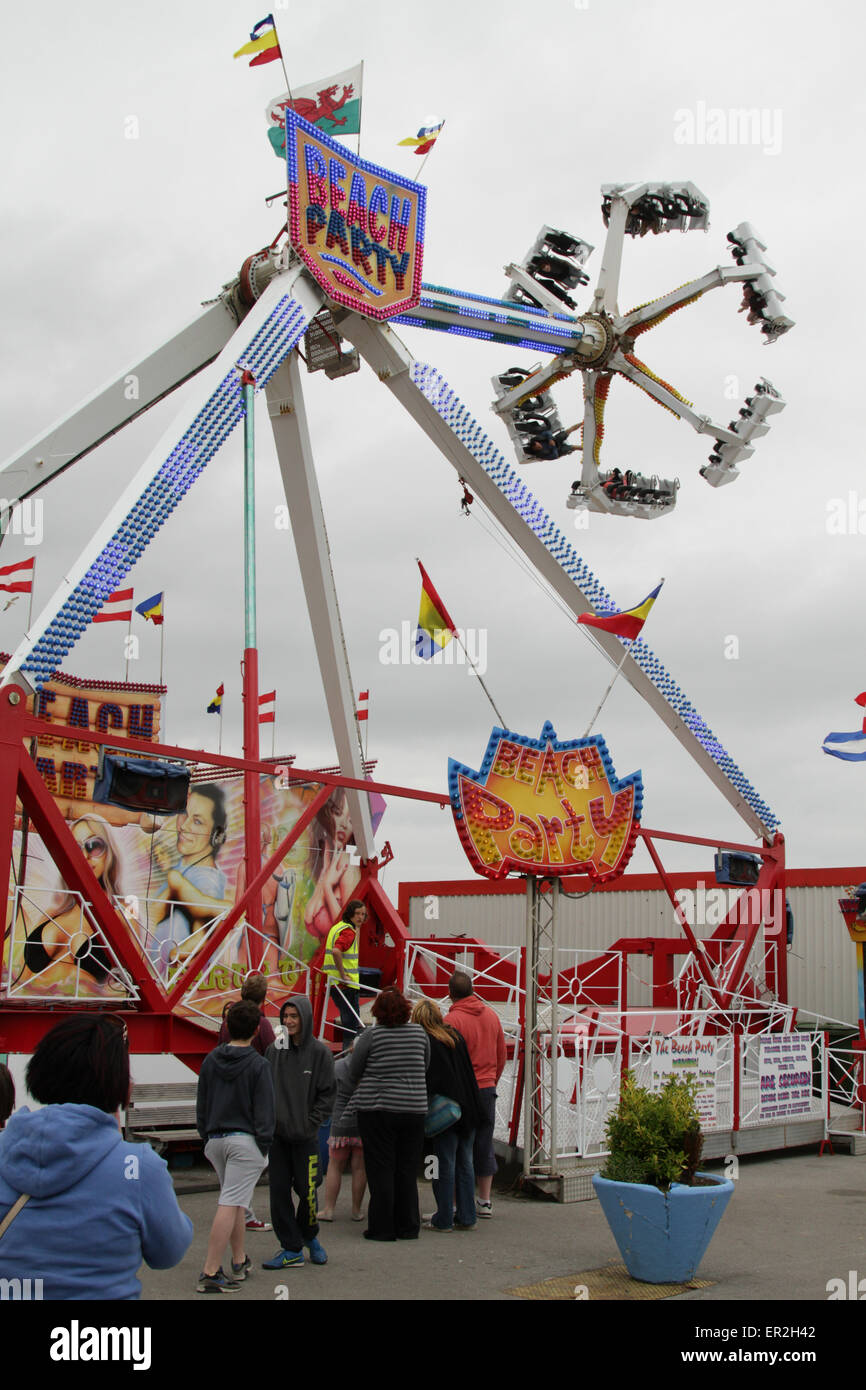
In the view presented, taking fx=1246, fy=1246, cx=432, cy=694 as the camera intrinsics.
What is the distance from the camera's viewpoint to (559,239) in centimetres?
1762

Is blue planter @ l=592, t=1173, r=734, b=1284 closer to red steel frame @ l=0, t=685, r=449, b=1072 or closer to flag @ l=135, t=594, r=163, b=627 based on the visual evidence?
red steel frame @ l=0, t=685, r=449, b=1072

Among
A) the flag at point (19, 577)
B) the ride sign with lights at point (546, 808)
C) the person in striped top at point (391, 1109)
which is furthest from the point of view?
the flag at point (19, 577)

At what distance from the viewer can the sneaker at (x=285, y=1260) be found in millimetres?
7707

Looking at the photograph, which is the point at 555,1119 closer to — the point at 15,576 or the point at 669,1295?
the point at 669,1295

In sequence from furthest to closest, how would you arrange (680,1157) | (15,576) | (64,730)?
(15,576)
(64,730)
(680,1157)

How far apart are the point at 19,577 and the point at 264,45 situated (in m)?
9.50

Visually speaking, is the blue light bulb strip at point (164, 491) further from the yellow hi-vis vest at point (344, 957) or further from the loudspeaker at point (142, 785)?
the yellow hi-vis vest at point (344, 957)

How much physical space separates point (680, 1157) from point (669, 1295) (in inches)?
30.4

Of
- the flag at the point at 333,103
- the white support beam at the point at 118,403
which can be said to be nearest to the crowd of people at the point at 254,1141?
the white support beam at the point at 118,403

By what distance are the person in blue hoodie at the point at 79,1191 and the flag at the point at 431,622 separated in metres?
10.3

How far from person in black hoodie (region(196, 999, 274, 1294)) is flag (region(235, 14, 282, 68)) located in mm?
10496

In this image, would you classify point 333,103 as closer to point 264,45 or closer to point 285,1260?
point 264,45

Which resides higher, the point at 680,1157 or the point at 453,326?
the point at 453,326
